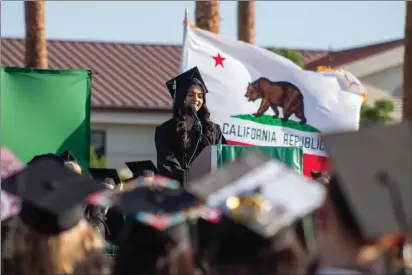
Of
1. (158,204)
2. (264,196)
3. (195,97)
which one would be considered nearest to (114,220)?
(195,97)

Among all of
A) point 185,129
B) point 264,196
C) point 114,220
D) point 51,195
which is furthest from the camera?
point 114,220

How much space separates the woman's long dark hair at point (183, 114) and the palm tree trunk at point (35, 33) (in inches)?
315

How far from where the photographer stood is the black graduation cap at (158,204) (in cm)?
577

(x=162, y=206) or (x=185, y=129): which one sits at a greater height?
(x=162, y=206)

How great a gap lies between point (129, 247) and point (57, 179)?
583 mm

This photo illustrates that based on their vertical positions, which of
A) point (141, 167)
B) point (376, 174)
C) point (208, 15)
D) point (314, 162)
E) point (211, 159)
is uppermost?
point (376, 174)

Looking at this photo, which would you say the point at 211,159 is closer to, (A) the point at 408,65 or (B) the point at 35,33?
(A) the point at 408,65

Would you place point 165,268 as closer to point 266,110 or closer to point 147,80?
point 266,110

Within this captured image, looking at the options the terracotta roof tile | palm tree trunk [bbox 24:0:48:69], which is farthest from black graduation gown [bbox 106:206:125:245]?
the terracotta roof tile

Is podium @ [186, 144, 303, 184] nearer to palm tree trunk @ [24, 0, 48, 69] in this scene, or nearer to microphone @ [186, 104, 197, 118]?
microphone @ [186, 104, 197, 118]

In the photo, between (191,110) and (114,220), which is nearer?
(191,110)

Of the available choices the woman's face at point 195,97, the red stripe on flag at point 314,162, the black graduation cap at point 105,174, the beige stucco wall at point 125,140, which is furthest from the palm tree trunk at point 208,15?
the beige stucco wall at point 125,140

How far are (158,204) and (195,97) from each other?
440cm

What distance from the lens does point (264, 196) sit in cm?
539
